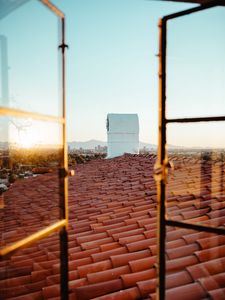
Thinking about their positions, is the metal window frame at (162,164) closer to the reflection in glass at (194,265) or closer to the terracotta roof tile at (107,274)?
the reflection in glass at (194,265)

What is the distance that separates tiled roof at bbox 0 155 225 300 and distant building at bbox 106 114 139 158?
9.69 m

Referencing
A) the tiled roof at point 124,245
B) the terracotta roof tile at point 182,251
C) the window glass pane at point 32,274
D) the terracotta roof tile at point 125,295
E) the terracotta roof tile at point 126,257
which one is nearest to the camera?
the terracotta roof tile at point 125,295

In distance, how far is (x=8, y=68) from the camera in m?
2.20

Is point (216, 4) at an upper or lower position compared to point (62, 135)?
upper

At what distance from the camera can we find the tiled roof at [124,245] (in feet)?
7.27

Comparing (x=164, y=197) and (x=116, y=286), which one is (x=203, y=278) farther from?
(x=164, y=197)

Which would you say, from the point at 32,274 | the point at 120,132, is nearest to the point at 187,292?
the point at 32,274

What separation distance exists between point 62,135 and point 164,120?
2.11 ft

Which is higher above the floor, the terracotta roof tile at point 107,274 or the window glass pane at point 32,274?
the terracotta roof tile at point 107,274

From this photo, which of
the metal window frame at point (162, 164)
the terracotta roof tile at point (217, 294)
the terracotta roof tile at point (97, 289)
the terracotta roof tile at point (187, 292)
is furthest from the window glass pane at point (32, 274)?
the terracotta roof tile at point (217, 294)

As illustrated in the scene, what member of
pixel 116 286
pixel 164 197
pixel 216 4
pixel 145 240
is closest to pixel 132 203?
pixel 145 240

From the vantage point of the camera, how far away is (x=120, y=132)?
15.2 meters

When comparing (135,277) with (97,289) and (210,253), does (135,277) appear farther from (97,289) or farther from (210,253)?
(210,253)

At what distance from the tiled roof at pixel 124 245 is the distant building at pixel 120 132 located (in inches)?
381
